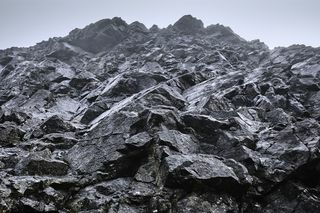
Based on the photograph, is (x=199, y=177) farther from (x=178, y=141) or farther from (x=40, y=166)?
(x=40, y=166)

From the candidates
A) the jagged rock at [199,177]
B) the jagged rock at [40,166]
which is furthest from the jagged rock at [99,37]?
the jagged rock at [199,177]

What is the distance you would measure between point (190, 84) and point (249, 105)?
33.0 feet

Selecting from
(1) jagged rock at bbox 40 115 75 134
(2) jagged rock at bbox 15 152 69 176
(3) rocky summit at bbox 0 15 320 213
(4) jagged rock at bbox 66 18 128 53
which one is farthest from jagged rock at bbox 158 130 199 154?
(4) jagged rock at bbox 66 18 128 53

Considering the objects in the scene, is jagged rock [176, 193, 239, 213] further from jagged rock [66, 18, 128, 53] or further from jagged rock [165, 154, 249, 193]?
jagged rock [66, 18, 128, 53]

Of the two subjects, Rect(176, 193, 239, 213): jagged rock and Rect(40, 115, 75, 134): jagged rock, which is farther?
Rect(40, 115, 75, 134): jagged rock

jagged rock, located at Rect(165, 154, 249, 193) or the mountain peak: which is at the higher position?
the mountain peak

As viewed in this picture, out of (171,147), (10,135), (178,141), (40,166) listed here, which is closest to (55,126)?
(10,135)

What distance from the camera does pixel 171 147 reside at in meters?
19.3

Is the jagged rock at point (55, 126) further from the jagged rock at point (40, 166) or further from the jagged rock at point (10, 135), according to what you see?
the jagged rock at point (40, 166)

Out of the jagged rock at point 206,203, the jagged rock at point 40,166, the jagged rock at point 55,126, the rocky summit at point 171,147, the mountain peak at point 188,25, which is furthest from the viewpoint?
the mountain peak at point 188,25

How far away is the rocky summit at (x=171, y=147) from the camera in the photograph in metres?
15.9

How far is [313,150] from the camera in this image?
18.2 m

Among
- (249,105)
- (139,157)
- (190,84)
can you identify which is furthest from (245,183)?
(190,84)

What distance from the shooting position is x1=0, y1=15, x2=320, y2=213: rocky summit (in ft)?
52.2
